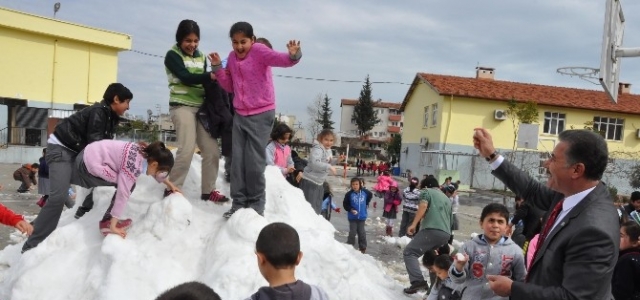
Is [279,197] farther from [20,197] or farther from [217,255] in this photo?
[20,197]

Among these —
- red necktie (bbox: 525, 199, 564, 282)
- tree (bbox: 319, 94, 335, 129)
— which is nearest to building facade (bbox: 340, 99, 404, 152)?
tree (bbox: 319, 94, 335, 129)

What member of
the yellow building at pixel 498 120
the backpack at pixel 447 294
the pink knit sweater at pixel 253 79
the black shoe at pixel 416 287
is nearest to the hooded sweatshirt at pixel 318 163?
the black shoe at pixel 416 287

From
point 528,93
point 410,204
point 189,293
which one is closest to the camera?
point 189,293

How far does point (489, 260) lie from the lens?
4.21 metres

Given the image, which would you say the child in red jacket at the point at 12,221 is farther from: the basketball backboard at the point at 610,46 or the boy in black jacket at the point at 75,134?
the basketball backboard at the point at 610,46

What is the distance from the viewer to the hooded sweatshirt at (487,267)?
13.7 feet

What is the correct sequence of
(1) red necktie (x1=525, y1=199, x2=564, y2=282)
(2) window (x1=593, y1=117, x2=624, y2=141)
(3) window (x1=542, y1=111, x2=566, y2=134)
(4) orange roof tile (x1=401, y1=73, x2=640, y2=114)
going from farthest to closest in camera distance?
(2) window (x1=593, y1=117, x2=624, y2=141) → (3) window (x1=542, y1=111, x2=566, y2=134) → (4) orange roof tile (x1=401, y1=73, x2=640, y2=114) → (1) red necktie (x1=525, y1=199, x2=564, y2=282)

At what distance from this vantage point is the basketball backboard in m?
9.08

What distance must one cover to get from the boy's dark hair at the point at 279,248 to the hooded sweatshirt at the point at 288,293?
10cm

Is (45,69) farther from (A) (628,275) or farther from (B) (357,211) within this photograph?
(A) (628,275)

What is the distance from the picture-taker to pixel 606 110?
29.2 metres

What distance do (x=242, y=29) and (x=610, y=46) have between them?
7318 mm

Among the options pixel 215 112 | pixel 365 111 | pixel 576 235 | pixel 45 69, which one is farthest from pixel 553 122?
pixel 365 111

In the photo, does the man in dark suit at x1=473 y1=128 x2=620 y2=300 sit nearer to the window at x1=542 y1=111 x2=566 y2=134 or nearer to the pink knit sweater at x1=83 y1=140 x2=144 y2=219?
the pink knit sweater at x1=83 y1=140 x2=144 y2=219
